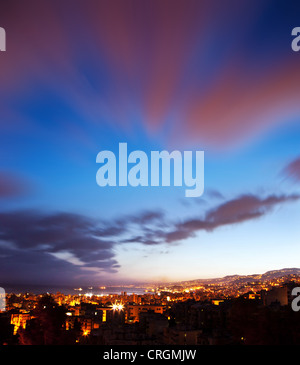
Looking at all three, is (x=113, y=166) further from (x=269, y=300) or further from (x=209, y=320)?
(x=269, y=300)

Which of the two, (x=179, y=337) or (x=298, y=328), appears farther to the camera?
(x=179, y=337)

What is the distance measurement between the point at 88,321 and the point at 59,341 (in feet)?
45.6

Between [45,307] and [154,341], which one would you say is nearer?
[45,307]

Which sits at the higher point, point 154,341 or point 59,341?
point 59,341

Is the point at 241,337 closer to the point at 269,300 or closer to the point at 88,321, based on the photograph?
the point at 88,321

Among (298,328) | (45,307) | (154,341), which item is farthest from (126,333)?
(298,328)

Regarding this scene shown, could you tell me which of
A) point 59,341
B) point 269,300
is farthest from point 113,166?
point 269,300
